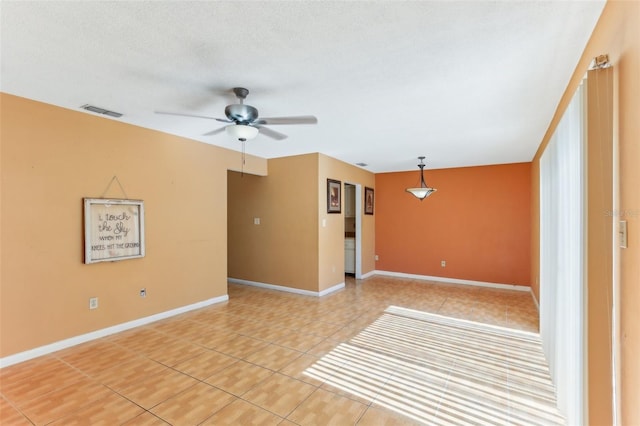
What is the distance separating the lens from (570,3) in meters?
1.55

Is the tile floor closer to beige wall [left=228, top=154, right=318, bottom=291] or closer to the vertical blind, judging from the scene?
the vertical blind

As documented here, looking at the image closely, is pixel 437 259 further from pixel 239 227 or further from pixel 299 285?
pixel 239 227

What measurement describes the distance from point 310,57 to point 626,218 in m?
1.97

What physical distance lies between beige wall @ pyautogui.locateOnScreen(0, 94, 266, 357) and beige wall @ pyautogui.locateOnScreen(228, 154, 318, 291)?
53.1 inches

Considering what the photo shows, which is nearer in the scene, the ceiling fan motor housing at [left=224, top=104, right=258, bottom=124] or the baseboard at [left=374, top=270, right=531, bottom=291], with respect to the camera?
the ceiling fan motor housing at [left=224, top=104, right=258, bottom=124]

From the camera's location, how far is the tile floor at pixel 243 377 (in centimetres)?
206

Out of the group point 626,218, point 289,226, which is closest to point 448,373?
point 626,218

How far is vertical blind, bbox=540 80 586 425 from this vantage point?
1.59 m

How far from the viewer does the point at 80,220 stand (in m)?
3.23

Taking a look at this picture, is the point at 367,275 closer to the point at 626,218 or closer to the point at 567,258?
the point at 567,258

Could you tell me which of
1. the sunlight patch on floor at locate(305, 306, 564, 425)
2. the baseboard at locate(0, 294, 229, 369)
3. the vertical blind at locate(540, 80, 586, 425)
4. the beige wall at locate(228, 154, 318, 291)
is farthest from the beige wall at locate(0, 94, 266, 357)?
the vertical blind at locate(540, 80, 586, 425)

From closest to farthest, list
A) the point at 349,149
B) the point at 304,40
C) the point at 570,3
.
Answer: the point at 570,3
the point at 304,40
the point at 349,149

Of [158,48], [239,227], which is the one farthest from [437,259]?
[158,48]

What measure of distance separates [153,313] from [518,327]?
4.67m
